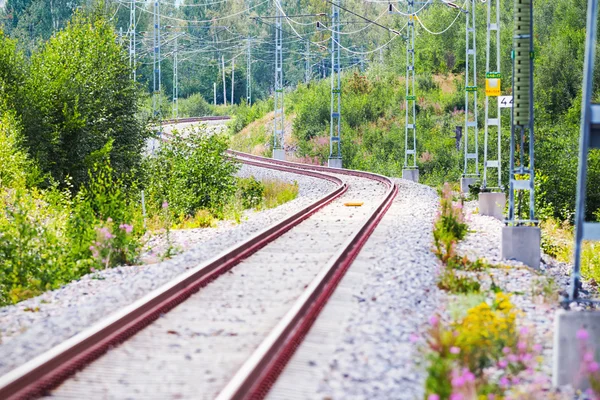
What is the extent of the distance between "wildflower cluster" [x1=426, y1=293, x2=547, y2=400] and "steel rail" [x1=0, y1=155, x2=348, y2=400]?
9.85 feet

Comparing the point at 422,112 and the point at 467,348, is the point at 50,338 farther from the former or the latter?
the point at 422,112

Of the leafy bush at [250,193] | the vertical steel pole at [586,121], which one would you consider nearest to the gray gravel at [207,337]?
the vertical steel pole at [586,121]

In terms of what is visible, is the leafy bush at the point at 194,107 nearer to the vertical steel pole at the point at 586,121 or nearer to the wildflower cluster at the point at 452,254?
the wildflower cluster at the point at 452,254

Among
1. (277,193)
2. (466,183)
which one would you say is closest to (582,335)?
(277,193)

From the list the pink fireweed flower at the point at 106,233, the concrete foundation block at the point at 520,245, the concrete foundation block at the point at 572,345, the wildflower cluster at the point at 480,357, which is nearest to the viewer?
the wildflower cluster at the point at 480,357

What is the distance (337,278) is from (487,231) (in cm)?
863

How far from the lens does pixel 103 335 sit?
867 centimetres

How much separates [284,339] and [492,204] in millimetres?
15979

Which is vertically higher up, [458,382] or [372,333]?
[458,382]

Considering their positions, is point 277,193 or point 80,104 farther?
point 277,193

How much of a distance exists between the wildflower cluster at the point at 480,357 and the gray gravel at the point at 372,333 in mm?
243

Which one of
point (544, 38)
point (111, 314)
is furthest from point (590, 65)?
point (544, 38)

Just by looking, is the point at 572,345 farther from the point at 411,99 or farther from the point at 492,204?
the point at 411,99

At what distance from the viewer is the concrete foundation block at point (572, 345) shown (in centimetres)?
793
